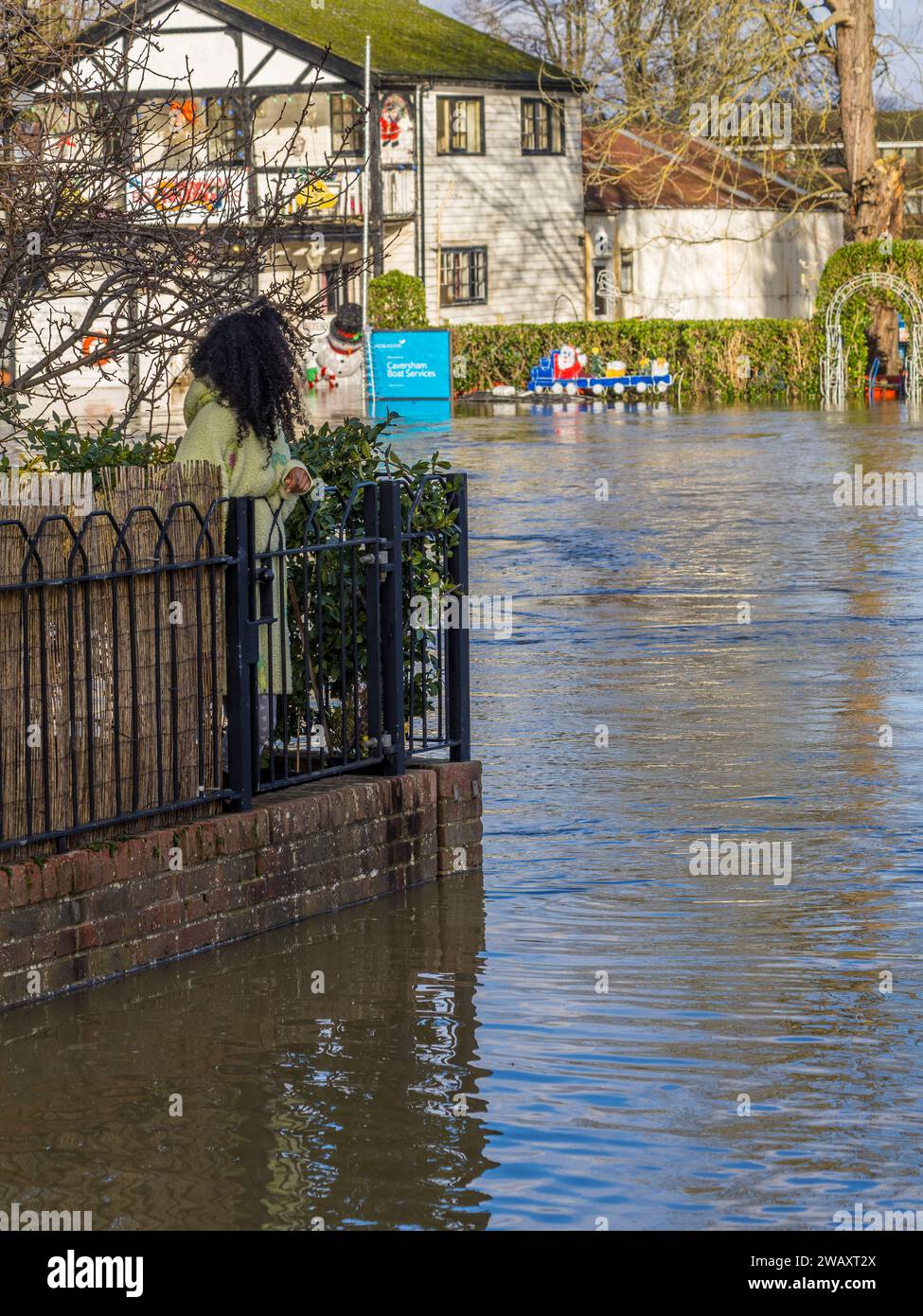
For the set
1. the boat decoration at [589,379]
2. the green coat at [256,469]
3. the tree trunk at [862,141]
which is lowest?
the green coat at [256,469]

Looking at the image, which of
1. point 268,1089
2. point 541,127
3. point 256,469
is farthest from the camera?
point 541,127

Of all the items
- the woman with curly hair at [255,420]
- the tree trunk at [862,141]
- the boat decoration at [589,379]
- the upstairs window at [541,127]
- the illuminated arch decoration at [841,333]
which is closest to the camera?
the woman with curly hair at [255,420]

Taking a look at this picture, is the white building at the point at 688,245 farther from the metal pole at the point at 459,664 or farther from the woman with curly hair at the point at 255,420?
the woman with curly hair at the point at 255,420

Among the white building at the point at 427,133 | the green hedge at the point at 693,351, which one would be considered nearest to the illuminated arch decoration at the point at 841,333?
the green hedge at the point at 693,351

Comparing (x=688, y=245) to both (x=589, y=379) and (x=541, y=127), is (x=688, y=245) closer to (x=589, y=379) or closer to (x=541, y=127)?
(x=541, y=127)

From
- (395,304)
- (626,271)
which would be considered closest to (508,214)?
(626,271)

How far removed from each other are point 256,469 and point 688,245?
46994 mm

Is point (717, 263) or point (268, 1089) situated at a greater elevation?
point (717, 263)

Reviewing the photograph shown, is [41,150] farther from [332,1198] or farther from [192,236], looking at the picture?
[332,1198]

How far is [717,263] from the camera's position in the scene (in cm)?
5634

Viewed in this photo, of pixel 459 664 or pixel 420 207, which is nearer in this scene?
pixel 459 664

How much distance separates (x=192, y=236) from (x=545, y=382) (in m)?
32.9

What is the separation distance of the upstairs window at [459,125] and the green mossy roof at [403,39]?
69 centimetres

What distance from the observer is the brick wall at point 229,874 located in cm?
624
